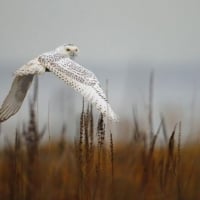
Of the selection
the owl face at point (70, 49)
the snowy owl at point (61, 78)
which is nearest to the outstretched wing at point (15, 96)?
the snowy owl at point (61, 78)

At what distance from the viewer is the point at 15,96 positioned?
2.08m

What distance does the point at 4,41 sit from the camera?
2.15m

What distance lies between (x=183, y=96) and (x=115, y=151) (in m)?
0.28

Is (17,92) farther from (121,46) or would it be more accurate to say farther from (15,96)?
(121,46)

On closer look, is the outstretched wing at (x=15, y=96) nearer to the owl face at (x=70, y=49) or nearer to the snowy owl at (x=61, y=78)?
the snowy owl at (x=61, y=78)

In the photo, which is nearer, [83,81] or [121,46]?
[83,81]

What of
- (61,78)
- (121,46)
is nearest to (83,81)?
(61,78)

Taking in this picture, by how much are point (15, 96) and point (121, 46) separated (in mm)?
378

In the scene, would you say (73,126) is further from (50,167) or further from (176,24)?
(176,24)

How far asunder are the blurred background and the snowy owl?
0.03m

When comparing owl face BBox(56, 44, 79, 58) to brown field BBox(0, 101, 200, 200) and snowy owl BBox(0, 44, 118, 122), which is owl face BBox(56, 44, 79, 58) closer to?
snowy owl BBox(0, 44, 118, 122)

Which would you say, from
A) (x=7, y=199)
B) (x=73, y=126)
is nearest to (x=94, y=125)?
(x=73, y=126)

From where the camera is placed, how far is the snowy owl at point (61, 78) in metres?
2.02

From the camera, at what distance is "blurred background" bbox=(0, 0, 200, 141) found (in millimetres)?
2105
